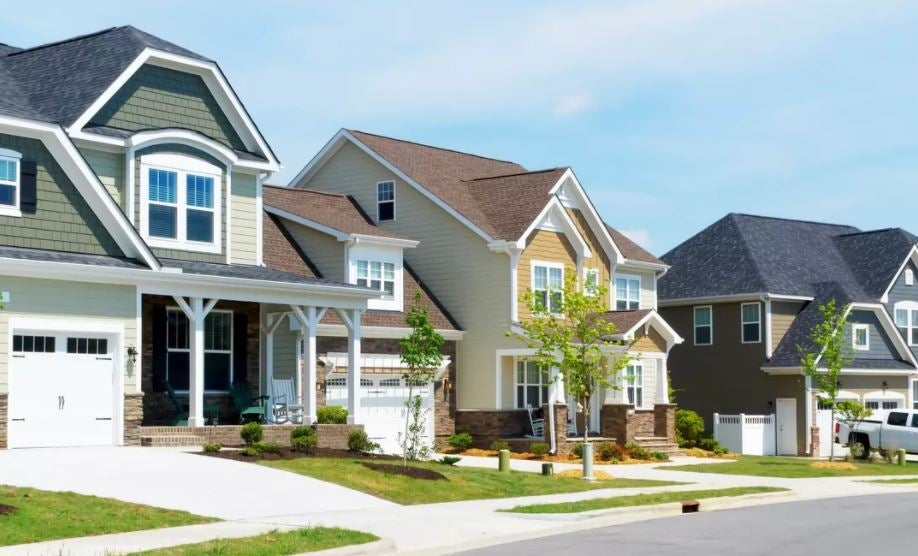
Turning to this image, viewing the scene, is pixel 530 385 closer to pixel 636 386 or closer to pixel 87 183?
pixel 636 386

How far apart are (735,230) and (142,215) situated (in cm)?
3061

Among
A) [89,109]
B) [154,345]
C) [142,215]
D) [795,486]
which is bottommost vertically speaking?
[795,486]

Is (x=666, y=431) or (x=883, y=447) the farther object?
(x=883, y=447)

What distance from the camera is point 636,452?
130ft

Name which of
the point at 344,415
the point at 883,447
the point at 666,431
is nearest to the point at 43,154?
the point at 344,415

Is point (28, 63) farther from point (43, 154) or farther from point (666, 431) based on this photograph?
point (666, 431)

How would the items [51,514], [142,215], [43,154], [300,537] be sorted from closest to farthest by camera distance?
[300,537] → [51,514] → [43,154] → [142,215]

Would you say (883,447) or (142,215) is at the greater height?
(142,215)

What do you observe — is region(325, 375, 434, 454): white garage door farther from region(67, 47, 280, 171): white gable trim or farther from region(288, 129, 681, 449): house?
region(67, 47, 280, 171): white gable trim

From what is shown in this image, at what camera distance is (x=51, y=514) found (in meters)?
18.5

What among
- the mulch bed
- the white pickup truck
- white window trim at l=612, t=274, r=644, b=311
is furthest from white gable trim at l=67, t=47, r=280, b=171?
the white pickup truck

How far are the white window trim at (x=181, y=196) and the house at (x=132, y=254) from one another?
44 millimetres

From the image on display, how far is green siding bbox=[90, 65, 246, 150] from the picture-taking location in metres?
30.7

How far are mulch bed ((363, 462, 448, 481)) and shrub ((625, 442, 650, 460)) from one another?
13.8m
